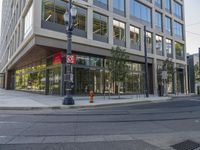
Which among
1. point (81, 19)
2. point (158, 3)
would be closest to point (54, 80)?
point (81, 19)

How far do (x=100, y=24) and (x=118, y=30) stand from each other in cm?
376

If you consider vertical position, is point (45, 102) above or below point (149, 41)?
below

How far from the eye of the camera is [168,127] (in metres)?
8.24

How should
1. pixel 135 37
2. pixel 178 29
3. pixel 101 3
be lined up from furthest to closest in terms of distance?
pixel 178 29, pixel 135 37, pixel 101 3

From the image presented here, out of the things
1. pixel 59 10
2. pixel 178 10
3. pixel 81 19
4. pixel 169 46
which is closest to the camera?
pixel 59 10

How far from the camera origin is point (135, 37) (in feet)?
111

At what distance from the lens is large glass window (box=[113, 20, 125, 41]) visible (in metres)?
30.1

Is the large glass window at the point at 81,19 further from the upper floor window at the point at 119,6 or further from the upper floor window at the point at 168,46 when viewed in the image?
the upper floor window at the point at 168,46

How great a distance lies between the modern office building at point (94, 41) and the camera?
23.1 m

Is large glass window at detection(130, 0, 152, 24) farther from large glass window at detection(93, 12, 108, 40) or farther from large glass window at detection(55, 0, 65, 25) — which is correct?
large glass window at detection(55, 0, 65, 25)

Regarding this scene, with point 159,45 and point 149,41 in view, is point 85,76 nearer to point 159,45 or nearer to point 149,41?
point 149,41

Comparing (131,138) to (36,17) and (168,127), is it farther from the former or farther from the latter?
(36,17)

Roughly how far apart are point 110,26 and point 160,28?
1514 centimetres

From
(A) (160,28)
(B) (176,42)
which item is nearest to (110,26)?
(A) (160,28)
